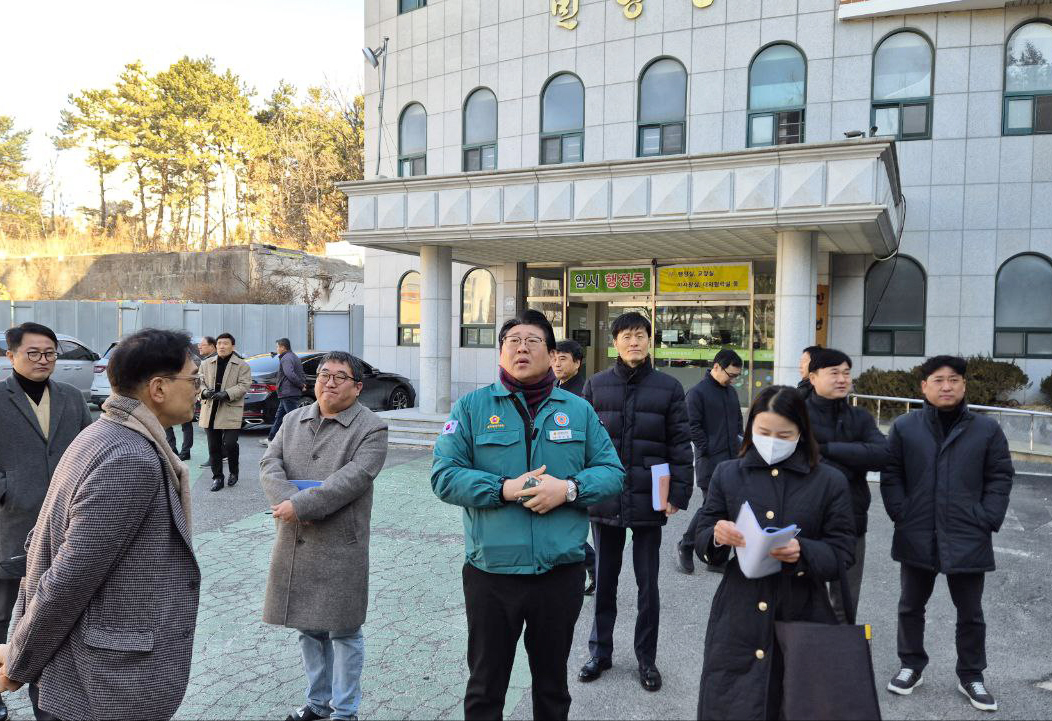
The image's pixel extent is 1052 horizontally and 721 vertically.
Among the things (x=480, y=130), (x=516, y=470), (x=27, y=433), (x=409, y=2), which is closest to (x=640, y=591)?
(x=516, y=470)

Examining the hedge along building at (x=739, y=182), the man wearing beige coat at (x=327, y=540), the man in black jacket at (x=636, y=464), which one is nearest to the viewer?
the man wearing beige coat at (x=327, y=540)

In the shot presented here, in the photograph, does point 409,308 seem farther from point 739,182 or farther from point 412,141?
point 739,182

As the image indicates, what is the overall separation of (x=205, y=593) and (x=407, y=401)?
11.2m

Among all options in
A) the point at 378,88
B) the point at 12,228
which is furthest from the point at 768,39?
the point at 12,228

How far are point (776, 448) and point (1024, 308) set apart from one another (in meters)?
13.6

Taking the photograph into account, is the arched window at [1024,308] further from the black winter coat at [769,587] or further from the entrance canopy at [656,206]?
the black winter coat at [769,587]

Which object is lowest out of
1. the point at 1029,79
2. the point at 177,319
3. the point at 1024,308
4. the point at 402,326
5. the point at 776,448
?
the point at 776,448

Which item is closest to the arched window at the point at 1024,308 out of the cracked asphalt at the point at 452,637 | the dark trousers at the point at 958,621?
the cracked asphalt at the point at 452,637

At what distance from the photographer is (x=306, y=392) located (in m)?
13.3

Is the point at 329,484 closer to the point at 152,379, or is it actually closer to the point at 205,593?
the point at 152,379

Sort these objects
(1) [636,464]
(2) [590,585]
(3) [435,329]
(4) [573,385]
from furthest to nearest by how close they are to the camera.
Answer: (3) [435,329], (4) [573,385], (2) [590,585], (1) [636,464]

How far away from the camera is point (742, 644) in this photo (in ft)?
9.70

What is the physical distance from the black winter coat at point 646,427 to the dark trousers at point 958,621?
1.35m

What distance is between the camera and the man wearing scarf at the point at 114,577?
2.24 meters
